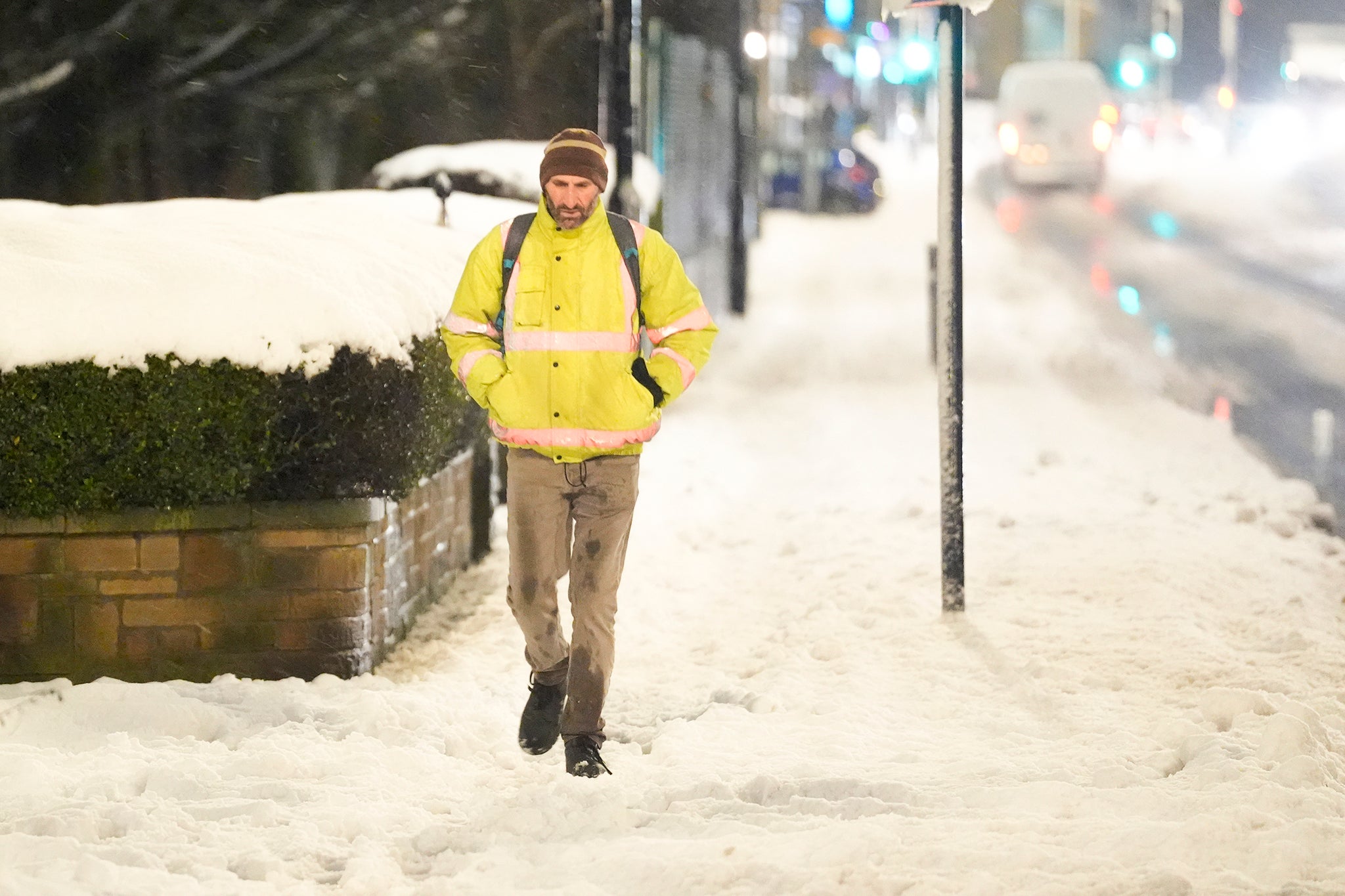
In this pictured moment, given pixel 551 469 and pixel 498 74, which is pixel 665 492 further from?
pixel 498 74

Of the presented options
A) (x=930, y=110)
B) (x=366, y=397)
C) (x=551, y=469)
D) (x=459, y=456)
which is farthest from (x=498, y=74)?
(x=930, y=110)

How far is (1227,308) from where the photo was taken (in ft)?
60.7

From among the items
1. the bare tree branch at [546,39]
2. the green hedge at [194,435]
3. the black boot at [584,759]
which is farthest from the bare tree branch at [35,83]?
the black boot at [584,759]

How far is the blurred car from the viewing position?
34.2 metres

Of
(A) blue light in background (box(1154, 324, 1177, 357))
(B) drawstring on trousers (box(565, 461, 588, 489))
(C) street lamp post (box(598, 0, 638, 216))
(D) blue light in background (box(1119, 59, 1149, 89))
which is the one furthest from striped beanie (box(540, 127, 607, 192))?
(D) blue light in background (box(1119, 59, 1149, 89))

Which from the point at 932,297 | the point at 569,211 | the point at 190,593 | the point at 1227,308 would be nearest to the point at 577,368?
the point at 569,211

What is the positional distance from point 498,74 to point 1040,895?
12067 mm

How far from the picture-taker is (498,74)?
48.3 feet

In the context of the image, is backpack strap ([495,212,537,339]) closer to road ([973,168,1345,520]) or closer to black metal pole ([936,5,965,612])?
black metal pole ([936,5,965,612])

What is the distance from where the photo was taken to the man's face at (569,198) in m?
4.65

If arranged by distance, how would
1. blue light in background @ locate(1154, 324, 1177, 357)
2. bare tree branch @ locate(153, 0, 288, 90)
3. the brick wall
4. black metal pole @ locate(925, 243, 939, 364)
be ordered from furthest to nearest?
blue light in background @ locate(1154, 324, 1177, 357) → bare tree branch @ locate(153, 0, 288, 90) → black metal pole @ locate(925, 243, 939, 364) → the brick wall

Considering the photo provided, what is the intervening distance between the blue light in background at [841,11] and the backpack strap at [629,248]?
23843mm

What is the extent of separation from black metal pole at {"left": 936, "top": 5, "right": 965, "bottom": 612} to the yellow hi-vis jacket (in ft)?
7.11

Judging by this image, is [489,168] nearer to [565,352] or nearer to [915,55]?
[565,352]
